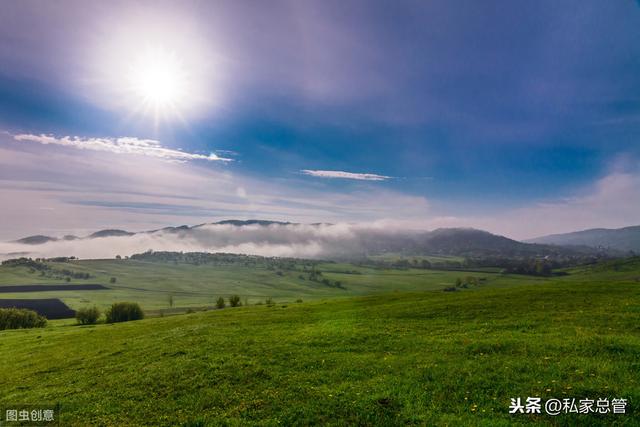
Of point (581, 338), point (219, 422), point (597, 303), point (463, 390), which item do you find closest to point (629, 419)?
point (463, 390)

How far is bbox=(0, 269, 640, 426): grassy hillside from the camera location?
15336mm

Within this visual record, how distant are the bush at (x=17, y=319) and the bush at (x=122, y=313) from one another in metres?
21.4

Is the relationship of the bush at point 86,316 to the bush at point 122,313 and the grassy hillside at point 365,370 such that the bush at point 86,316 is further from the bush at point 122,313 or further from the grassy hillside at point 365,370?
the grassy hillside at point 365,370

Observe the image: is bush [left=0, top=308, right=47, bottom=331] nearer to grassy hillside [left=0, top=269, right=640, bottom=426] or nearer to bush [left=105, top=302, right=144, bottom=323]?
bush [left=105, top=302, right=144, bottom=323]

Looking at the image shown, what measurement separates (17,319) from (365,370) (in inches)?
5289

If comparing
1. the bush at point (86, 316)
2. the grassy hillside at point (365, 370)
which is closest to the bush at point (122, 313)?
the bush at point (86, 316)

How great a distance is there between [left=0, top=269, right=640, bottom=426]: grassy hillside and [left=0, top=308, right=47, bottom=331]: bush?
9285 cm

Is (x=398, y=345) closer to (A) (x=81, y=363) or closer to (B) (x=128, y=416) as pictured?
(B) (x=128, y=416)

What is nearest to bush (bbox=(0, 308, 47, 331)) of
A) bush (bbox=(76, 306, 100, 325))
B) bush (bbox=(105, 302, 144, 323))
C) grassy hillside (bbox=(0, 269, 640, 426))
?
bush (bbox=(76, 306, 100, 325))

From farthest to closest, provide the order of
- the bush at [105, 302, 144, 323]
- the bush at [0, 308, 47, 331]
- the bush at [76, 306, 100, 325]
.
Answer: the bush at [105, 302, 144, 323] → the bush at [76, 306, 100, 325] → the bush at [0, 308, 47, 331]

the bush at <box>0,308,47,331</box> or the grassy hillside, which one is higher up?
the grassy hillside

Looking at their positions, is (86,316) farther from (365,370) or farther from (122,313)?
(365,370)

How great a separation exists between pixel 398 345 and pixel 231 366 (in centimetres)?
1328

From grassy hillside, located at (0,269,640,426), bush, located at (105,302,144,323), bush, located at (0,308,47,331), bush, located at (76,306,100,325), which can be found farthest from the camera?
bush, located at (105,302,144,323)
